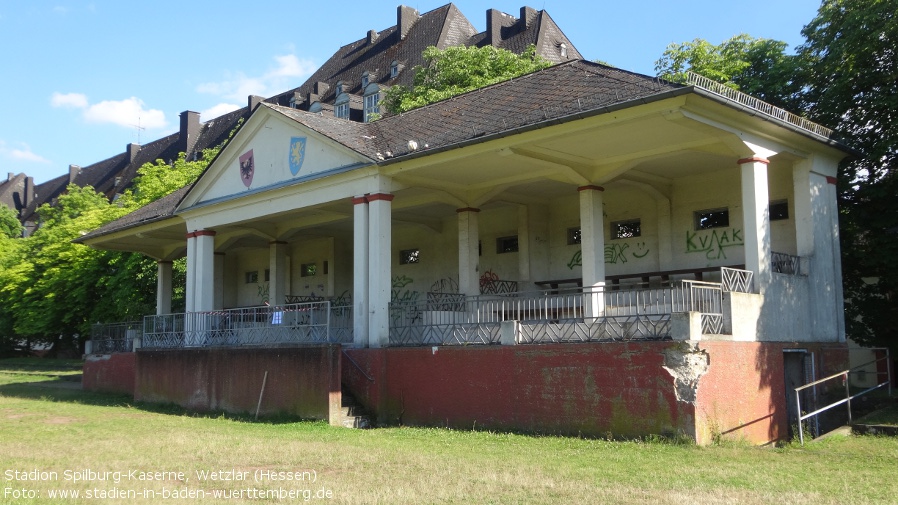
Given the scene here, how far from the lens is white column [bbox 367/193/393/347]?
1917 cm

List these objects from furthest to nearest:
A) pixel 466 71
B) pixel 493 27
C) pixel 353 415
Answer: pixel 493 27
pixel 466 71
pixel 353 415

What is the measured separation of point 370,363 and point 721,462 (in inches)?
336

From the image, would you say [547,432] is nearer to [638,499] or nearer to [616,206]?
[638,499]

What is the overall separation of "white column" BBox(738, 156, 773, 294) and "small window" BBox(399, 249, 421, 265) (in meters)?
→ 12.4

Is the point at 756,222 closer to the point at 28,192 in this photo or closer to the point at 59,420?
the point at 59,420

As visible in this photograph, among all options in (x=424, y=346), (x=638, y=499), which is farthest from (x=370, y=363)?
(x=638, y=499)

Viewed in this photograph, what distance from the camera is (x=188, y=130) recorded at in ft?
199

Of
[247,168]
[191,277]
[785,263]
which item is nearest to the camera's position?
[785,263]

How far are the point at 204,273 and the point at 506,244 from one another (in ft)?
28.3

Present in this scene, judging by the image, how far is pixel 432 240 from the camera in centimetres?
2631

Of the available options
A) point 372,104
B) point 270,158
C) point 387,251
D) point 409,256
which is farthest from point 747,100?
point 372,104

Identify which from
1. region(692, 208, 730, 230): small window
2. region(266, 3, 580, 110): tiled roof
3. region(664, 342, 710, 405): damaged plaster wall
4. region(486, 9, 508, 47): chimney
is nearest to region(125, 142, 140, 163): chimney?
region(266, 3, 580, 110): tiled roof

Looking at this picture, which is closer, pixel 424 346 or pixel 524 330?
pixel 524 330

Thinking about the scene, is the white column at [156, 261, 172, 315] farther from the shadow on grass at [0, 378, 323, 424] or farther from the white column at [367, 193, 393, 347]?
the white column at [367, 193, 393, 347]
